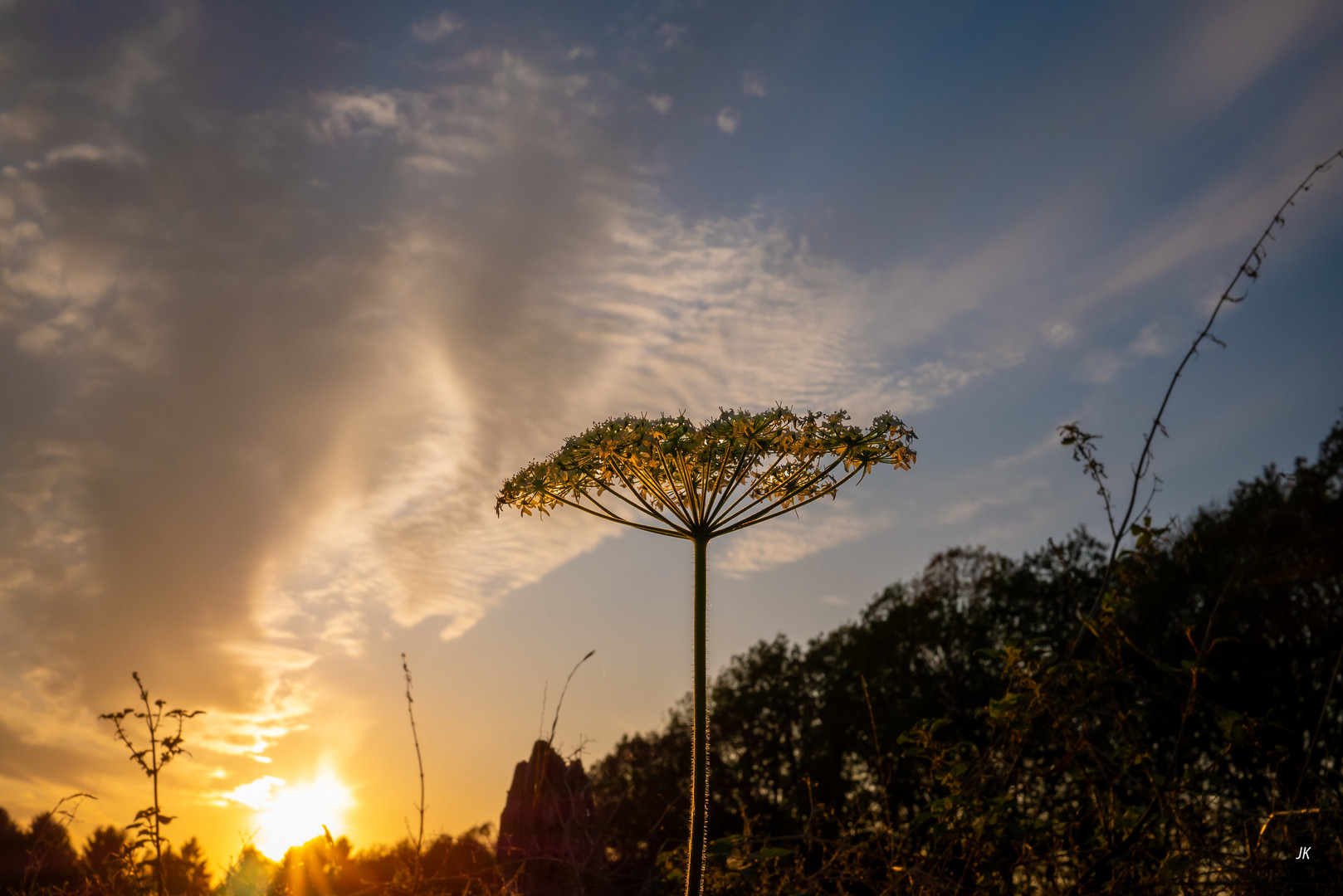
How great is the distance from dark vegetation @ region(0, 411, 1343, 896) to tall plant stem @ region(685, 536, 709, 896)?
0.76 m

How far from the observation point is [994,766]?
5859 mm

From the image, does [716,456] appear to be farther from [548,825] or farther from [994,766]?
[548,825]

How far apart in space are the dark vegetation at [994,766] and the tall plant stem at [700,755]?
760 millimetres

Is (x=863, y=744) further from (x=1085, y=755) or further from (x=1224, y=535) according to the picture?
(x=1085, y=755)

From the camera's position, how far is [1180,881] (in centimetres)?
464

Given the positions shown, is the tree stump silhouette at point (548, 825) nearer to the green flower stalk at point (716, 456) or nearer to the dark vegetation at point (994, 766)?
the dark vegetation at point (994, 766)

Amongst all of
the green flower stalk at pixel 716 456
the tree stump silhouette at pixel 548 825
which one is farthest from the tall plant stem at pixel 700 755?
the tree stump silhouette at pixel 548 825

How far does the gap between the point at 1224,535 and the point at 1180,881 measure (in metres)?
32.4

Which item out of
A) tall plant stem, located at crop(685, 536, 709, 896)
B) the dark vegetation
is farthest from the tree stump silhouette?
tall plant stem, located at crop(685, 536, 709, 896)

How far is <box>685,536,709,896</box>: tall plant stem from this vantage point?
3.76 meters

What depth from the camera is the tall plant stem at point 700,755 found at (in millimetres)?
3764

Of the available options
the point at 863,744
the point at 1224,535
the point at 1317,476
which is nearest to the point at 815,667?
the point at 863,744

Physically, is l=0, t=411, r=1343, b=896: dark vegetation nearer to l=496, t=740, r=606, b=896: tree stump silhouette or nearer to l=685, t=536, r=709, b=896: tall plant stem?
l=496, t=740, r=606, b=896: tree stump silhouette

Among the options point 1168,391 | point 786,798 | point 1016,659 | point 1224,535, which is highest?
point 1224,535
